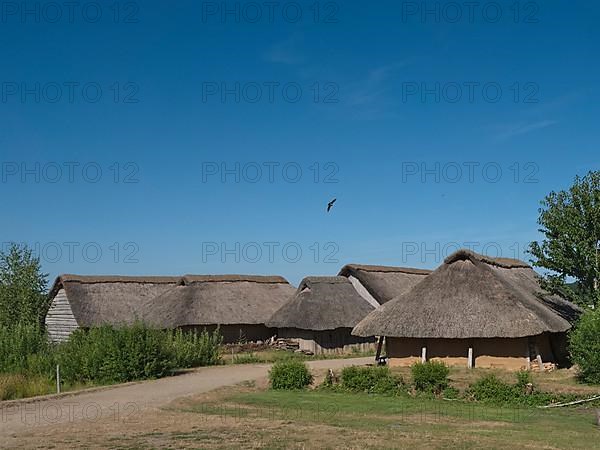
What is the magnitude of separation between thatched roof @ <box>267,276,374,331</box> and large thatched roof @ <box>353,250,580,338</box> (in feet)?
29.5

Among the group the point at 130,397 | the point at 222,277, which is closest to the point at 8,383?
the point at 130,397

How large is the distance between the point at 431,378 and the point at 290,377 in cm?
468

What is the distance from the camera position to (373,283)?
43000 millimetres

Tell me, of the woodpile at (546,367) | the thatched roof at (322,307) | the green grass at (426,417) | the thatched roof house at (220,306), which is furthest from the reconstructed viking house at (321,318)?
the green grass at (426,417)

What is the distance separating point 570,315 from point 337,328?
13164mm

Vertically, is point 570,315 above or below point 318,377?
above

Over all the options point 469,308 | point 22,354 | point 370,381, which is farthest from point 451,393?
point 22,354

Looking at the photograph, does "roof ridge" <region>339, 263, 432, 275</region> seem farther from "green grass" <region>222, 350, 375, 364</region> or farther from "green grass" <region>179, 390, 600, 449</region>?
"green grass" <region>179, 390, 600, 449</region>

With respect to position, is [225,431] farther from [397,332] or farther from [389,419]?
[397,332]

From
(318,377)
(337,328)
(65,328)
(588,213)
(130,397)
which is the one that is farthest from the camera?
(65,328)

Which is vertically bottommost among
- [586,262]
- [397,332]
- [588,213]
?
[397,332]

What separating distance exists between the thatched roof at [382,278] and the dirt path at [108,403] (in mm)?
15930

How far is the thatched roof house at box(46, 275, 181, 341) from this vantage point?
41.5m

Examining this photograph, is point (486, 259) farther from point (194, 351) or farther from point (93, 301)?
point (93, 301)
